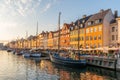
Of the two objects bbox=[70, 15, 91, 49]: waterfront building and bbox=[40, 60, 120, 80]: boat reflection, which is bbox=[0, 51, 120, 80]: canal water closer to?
bbox=[40, 60, 120, 80]: boat reflection

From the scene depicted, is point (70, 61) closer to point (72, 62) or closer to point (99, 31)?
point (72, 62)

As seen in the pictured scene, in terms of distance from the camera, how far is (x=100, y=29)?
89062mm

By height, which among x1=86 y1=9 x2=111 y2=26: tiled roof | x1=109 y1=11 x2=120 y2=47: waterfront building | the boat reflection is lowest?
the boat reflection

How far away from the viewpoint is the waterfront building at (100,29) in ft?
287

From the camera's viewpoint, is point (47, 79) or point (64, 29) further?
point (64, 29)

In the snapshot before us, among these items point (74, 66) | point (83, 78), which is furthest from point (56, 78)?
point (74, 66)

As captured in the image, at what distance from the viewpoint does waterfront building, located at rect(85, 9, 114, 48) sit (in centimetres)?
8748

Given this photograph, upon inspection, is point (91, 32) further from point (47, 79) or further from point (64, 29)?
point (47, 79)

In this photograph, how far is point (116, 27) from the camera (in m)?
82.4

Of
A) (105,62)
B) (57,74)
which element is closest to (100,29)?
(105,62)

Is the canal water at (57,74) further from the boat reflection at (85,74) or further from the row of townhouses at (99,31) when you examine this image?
the row of townhouses at (99,31)

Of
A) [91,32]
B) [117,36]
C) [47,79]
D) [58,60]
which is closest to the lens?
[47,79]

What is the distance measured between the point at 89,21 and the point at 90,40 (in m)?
7.94

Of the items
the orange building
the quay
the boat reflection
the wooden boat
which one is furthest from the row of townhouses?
the boat reflection
